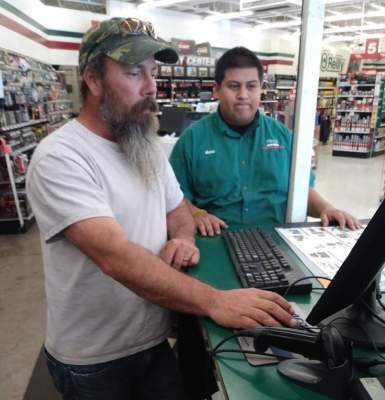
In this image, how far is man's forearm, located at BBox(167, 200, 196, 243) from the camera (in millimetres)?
1364

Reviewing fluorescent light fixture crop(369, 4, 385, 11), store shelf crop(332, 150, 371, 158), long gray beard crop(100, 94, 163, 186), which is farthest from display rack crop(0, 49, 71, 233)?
fluorescent light fixture crop(369, 4, 385, 11)

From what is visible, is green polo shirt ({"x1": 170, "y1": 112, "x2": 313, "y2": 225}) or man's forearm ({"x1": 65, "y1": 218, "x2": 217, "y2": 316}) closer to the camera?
man's forearm ({"x1": 65, "y1": 218, "x2": 217, "y2": 316})

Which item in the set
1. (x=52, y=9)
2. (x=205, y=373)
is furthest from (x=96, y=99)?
(x=52, y=9)

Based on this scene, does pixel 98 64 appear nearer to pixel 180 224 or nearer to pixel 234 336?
pixel 180 224

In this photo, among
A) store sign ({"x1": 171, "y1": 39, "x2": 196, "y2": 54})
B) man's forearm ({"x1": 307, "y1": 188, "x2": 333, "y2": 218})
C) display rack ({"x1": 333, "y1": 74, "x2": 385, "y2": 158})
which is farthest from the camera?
store sign ({"x1": 171, "y1": 39, "x2": 196, "y2": 54})

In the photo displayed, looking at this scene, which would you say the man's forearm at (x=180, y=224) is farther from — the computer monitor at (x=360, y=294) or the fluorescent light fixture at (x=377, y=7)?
the fluorescent light fixture at (x=377, y=7)

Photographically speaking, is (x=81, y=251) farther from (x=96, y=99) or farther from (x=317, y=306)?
(x=317, y=306)

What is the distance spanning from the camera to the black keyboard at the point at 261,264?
39.6 inches

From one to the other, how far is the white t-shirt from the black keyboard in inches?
11.7

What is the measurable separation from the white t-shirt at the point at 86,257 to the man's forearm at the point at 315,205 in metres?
0.87

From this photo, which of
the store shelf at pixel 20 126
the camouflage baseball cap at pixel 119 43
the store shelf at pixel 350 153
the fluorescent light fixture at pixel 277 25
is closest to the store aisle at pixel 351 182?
the store shelf at pixel 350 153

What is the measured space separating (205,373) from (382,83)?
1098 cm

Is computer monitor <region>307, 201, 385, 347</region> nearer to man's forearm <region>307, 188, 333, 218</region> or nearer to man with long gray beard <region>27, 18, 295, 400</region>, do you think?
man with long gray beard <region>27, 18, 295, 400</region>

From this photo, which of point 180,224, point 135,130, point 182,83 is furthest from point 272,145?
point 182,83
